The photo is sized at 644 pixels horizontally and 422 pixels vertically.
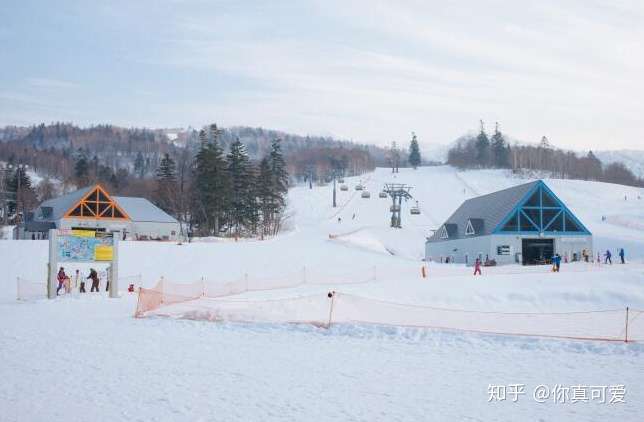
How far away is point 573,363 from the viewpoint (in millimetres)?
13297

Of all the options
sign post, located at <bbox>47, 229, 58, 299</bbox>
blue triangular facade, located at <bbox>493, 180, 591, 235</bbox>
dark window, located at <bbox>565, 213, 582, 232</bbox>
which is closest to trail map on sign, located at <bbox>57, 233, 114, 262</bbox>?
sign post, located at <bbox>47, 229, 58, 299</bbox>

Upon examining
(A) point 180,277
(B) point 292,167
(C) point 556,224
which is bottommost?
(A) point 180,277

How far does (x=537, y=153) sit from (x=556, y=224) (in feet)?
398

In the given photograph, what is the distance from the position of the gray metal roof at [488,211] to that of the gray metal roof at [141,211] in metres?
29.5

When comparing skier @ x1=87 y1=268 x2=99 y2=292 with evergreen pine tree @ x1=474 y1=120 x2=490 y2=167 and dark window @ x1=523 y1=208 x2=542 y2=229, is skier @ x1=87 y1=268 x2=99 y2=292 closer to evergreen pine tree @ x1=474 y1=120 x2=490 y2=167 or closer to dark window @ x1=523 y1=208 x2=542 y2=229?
dark window @ x1=523 y1=208 x2=542 y2=229

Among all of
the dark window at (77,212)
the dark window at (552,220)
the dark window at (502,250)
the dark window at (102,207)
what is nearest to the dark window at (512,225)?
the dark window at (502,250)

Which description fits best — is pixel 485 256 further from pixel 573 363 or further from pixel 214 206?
pixel 573 363

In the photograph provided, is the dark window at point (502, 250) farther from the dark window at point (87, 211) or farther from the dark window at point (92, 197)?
the dark window at point (87, 211)

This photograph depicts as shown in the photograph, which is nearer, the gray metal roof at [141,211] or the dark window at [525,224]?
the dark window at [525,224]

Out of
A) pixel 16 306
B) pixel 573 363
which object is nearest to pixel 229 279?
pixel 16 306

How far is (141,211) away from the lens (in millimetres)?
66312

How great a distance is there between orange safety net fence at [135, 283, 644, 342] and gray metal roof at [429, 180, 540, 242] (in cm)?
2929

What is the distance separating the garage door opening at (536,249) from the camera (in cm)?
4728

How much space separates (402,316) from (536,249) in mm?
32191
